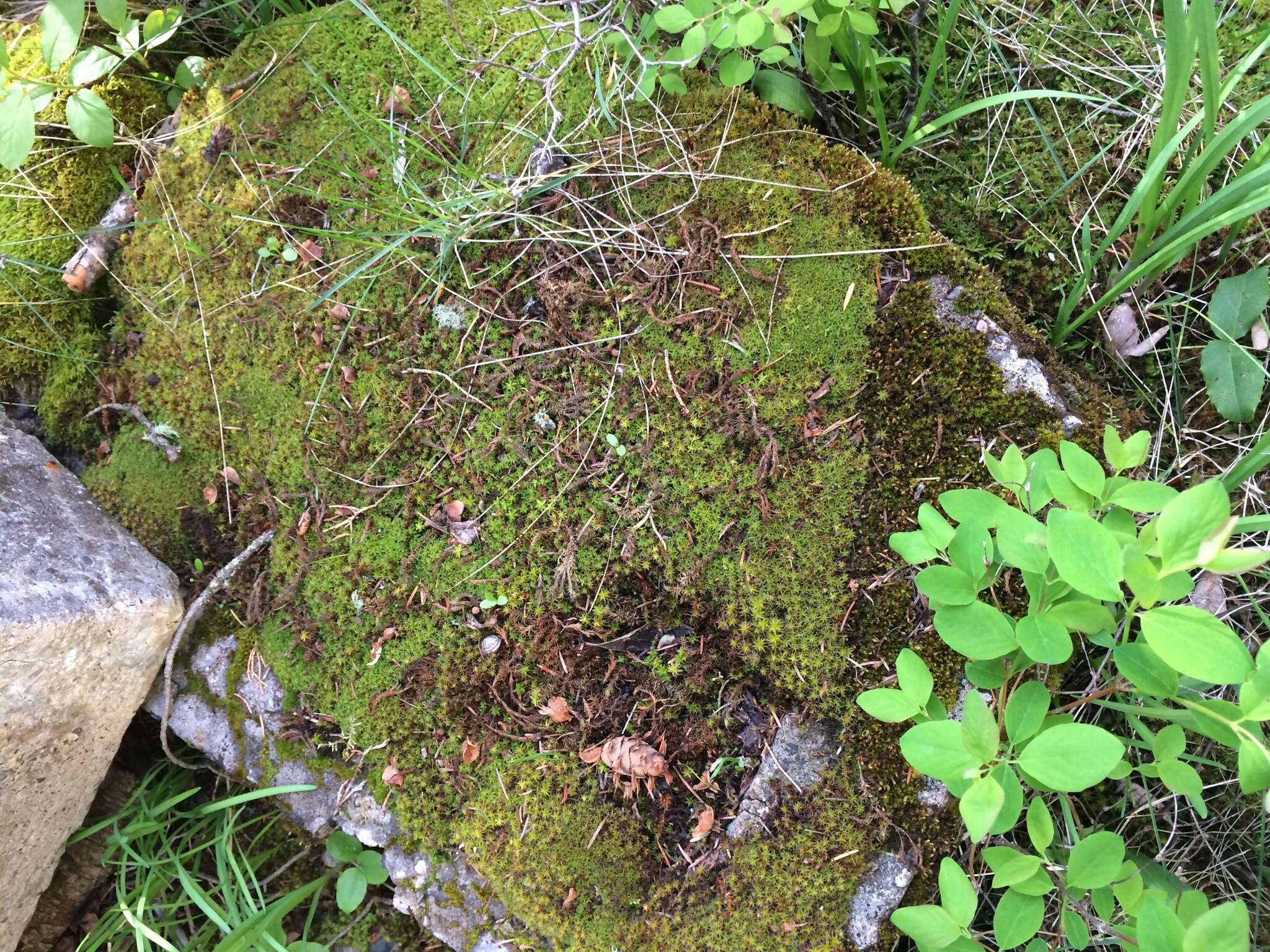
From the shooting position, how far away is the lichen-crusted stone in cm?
230

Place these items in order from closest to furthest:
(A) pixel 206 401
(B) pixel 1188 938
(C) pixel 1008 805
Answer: (B) pixel 1188 938 → (C) pixel 1008 805 → (A) pixel 206 401

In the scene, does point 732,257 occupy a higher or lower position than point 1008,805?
higher

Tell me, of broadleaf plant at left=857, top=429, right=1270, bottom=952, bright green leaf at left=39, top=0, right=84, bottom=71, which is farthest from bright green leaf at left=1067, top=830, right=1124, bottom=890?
bright green leaf at left=39, top=0, right=84, bottom=71

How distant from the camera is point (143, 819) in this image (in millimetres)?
2873

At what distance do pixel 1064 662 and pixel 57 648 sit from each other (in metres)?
3.04

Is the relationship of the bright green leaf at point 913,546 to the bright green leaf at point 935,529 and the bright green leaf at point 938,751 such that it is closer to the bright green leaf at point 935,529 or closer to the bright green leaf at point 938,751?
the bright green leaf at point 935,529

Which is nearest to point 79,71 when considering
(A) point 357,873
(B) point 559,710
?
(B) point 559,710

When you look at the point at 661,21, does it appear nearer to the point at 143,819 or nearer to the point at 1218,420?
the point at 1218,420

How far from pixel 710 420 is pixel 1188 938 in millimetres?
1724

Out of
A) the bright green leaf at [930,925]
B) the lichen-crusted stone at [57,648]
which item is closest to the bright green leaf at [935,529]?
the bright green leaf at [930,925]

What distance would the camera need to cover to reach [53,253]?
290 centimetres

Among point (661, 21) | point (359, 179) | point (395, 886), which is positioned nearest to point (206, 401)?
point (359, 179)

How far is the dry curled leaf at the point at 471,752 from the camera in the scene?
8.14 ft

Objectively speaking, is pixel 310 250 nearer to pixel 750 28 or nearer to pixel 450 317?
pixel 450 317
